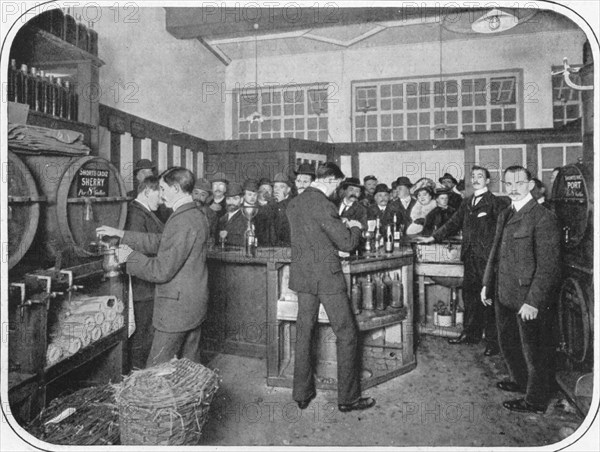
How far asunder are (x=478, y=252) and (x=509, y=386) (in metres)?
1.33

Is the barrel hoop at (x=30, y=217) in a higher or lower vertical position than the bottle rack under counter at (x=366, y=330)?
higher

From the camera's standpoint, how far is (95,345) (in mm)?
2734

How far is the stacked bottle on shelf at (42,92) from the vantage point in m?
2.77

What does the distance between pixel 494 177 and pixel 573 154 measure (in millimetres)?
1243

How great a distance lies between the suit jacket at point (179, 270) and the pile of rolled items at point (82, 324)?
33cm

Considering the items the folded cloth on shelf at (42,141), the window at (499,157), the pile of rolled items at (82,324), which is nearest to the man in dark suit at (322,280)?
the pile of rolled items at (82,324)

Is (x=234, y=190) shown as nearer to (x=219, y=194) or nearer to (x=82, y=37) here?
(x=219, y=194)

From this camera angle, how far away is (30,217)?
2.24 metres

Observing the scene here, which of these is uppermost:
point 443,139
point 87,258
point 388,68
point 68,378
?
point 388,68

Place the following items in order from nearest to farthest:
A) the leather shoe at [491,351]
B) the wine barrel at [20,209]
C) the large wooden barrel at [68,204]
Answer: the wine barrel at [20,209], the large wooden barrel at [68,204], the leather shoe at [491,351]

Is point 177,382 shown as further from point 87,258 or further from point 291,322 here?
point 291,322

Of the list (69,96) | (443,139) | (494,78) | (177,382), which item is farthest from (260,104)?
(177,382)

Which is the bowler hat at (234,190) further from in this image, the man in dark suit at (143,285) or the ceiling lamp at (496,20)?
the ceiling lamp at (496,20)

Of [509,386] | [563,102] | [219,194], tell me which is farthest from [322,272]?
[563,102]
